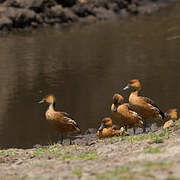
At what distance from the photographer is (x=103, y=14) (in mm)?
37375

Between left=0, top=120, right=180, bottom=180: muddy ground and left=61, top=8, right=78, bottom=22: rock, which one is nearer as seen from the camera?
left=0, top=120, right=180, bottom=180: muddy ground

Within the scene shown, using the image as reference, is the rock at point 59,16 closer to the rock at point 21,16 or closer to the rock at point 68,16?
the rock at point 68,16

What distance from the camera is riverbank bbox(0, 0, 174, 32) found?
3531 centimetres

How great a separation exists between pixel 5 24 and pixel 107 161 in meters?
28.8

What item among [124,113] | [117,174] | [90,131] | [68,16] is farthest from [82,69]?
[117,174]

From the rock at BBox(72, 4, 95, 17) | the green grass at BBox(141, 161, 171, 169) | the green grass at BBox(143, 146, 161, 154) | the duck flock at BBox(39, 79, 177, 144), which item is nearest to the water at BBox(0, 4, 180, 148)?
the duck flock at BBox(39, 79, 177, 144)

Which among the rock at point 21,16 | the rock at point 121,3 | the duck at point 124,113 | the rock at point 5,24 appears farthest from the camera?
the rock at point 121,3

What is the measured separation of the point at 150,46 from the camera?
84.8ft

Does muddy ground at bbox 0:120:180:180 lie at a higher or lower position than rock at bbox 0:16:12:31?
lower

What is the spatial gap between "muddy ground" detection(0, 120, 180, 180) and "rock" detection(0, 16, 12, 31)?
1031 inches

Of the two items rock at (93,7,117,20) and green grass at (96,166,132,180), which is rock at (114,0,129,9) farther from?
green grass at (96,166,132,180)

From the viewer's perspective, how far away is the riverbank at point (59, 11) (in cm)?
3531

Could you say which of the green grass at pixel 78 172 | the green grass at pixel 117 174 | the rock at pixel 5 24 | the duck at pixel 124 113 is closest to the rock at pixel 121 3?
the rock at pixel 5 24

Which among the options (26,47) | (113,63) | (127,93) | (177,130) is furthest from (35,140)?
(26,47)
